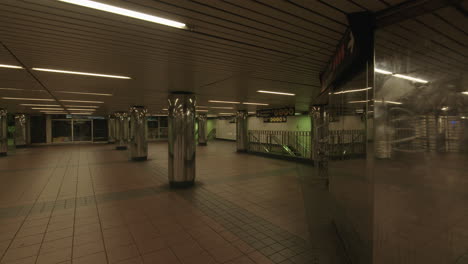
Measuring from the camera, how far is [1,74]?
4.62 m

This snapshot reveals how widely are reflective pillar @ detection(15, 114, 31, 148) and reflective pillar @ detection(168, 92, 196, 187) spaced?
20.4 m

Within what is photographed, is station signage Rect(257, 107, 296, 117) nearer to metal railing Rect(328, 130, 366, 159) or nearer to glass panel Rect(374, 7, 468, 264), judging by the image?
metal railing Rect(328, 130, 366, 159)

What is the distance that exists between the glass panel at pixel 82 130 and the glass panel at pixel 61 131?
1.73 ft

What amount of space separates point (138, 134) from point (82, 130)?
17.8m

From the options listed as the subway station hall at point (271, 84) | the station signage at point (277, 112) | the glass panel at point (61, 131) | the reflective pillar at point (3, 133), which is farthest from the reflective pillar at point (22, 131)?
the station signage at point (277, 112)

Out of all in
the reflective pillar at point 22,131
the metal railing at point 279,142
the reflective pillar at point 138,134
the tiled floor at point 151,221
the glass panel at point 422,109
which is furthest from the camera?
the reflective pillar at point 22,131

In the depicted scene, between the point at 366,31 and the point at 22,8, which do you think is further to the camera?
the point at 366,31

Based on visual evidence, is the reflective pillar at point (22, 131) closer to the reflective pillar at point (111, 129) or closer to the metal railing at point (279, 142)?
the reflective pillar at point (111, 129)

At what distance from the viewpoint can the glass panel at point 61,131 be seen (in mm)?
24125

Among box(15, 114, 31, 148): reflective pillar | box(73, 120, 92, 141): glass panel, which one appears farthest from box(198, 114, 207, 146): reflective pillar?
box(15, 114, 31, 148): reflective pillar

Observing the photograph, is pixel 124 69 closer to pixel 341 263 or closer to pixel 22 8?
pixel 22 8

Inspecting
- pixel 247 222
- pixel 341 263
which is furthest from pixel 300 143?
pixel 341 263

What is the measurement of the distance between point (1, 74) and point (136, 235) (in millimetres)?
4225

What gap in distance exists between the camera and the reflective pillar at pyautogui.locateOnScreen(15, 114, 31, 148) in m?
19.6
